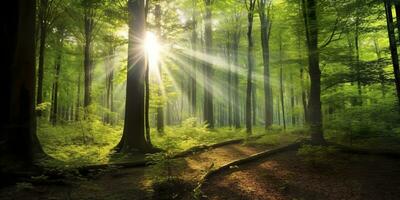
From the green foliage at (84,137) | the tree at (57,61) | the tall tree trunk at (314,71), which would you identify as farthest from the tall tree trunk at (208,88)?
the tree at (57,61)

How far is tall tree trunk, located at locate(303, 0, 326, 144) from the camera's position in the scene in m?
9.54

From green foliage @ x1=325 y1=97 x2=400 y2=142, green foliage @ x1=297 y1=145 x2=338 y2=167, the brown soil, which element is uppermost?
green foliage @ x1=325 y1=97 x2=400 y2=142

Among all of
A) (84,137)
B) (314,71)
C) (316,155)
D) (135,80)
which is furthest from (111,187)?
(314,71)

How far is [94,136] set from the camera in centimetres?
1223

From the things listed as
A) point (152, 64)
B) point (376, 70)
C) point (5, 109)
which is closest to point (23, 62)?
point (5, 109)

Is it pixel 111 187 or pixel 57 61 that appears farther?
pixel 57 61

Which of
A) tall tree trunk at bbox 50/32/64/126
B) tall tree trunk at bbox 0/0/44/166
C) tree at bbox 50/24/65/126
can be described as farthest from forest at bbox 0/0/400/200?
tall tree trunk at bbox 50/32/64/126

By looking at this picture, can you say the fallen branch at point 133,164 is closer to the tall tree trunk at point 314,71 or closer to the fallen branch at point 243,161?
the fallen branch at point 243,161

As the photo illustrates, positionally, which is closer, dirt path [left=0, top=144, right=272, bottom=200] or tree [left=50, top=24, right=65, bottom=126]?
dirt path [left=0, top=144, right=272, bottom=200]

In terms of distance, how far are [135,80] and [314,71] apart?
23.5 ft

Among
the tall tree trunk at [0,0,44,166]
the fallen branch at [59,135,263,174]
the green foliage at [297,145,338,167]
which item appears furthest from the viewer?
the green foliage at [297,145,338,167]

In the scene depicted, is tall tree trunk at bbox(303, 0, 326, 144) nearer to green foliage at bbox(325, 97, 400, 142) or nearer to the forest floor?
green foliage at bbox(325, 97, 400, 142)

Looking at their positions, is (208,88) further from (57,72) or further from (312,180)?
(312,180)

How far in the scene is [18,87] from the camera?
6.50 metres
